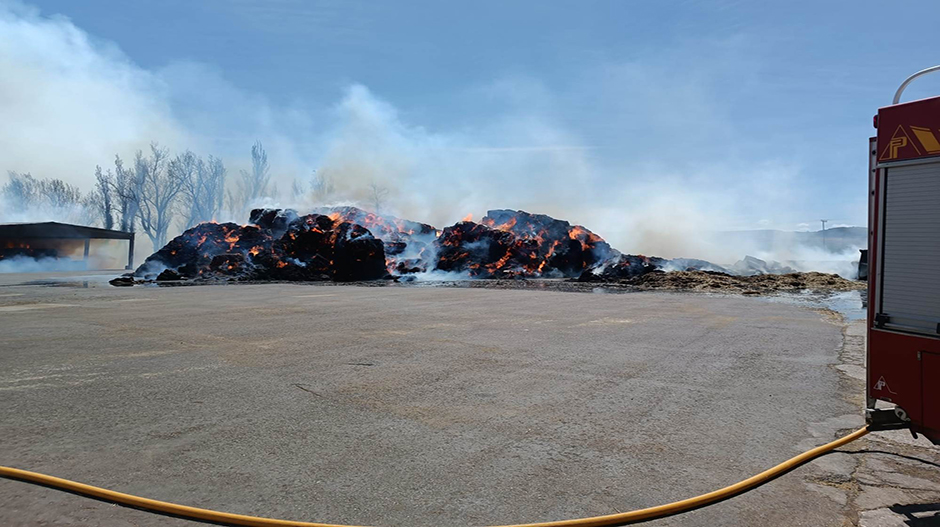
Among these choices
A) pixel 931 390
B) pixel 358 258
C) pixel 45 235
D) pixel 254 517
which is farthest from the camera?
pixel 45 235

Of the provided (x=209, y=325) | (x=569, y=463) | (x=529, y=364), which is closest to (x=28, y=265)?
(x=209, y=325)

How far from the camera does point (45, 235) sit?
153ft

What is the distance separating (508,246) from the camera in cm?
4316

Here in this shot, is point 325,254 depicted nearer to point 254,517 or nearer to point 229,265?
point 229,265

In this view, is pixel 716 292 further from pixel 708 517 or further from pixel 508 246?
pixel 708 517

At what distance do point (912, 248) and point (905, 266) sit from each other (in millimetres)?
143

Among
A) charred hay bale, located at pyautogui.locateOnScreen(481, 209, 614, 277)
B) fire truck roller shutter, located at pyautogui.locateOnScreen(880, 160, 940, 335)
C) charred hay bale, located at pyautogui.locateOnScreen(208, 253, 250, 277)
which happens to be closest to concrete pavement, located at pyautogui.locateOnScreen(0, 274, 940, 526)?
fire truck roller shutter, located at pyautogui.locateOnScreen(880, 160, 940, 335)

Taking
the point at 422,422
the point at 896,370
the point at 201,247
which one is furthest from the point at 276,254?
the point at 896,370

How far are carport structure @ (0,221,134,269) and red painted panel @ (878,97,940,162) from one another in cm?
5541

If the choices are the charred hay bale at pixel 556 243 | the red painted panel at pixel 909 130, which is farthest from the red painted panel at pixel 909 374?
the charred hay bale at pixel 556 243

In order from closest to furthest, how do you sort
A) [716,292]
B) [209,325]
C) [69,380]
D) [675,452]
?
[675,452], [69,380], [209,325], [716,292]

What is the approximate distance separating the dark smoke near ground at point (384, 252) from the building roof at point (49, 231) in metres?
16.6

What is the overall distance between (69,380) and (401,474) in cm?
550

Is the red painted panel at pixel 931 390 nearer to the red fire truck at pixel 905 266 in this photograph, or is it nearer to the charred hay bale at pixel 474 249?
the red fire truck at pixel 905 266
